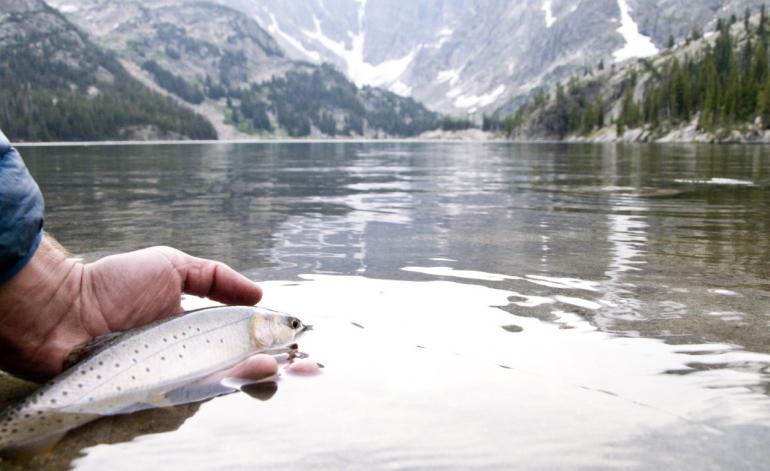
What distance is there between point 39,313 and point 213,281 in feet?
3.39

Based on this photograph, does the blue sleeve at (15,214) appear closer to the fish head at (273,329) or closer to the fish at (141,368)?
the fish at (141,368)

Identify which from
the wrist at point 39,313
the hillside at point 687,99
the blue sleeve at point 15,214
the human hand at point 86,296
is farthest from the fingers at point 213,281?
the hillside at point 687,99

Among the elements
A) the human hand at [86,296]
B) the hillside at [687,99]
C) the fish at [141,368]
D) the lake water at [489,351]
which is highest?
the hillside at [687,99]

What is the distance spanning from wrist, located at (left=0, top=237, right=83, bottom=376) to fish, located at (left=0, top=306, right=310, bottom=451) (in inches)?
11.5

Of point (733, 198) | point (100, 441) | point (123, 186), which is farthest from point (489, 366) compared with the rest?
point (123, 186)

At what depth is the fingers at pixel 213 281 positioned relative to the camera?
3.99 m

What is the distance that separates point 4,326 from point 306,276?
12.9 feet

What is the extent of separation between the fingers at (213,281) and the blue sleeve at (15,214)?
0.89 metres

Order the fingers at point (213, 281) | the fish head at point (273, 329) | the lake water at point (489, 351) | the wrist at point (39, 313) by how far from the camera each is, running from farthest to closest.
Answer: the fingers at point (213, 281) < the fish head at point (273, 329) < the wrist at point (39, 313) < the lake water at point (489, 351)

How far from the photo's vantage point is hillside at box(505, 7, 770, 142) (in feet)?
330

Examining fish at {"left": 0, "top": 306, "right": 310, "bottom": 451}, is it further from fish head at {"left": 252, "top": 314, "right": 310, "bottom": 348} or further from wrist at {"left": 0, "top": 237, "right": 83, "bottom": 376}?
wrist at {"left": 0, "top": 237, "right": 83, "bottom": 376}

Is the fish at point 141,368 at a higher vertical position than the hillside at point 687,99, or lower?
lower

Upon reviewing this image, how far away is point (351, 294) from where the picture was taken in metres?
6.15

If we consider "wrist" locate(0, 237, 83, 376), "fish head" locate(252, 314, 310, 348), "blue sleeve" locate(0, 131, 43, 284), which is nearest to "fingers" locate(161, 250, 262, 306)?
"fish head" locate(252, 314, 310, 348)
